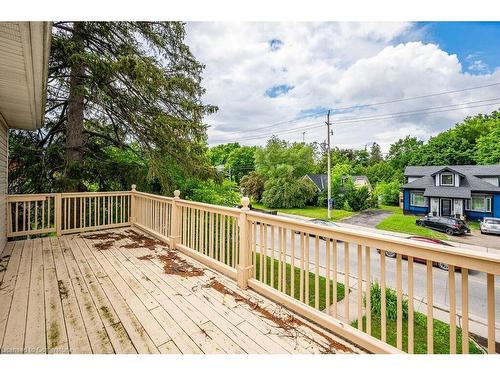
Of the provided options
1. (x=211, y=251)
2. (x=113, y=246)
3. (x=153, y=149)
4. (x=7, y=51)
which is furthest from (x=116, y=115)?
(x=211, y=251)

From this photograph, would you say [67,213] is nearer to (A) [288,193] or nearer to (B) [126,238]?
(B) [126,238]

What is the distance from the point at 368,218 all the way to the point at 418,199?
4463mm

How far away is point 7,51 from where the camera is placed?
1789mm

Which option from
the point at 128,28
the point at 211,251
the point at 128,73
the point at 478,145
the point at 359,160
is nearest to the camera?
the point at 211,251

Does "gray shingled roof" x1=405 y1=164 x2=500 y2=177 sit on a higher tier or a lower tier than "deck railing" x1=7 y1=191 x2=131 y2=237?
higher

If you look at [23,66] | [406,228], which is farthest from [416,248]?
[406,228]

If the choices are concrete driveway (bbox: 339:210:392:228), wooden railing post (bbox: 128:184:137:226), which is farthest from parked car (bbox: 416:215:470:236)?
wooden railing post (bbox: 128:184:137:226)

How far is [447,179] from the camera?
50.4 feet

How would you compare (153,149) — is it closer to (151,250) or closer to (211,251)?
(151,250)

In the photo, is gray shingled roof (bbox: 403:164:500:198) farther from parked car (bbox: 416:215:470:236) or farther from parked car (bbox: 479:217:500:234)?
parked car (bbox: 416:215:470:236)

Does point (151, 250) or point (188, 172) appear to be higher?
point (188, 172)

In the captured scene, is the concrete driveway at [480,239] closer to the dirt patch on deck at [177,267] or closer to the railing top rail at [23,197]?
the dirt patch on deck at [177,267]

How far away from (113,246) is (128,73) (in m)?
3.28

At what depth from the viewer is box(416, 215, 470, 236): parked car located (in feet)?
34.8
